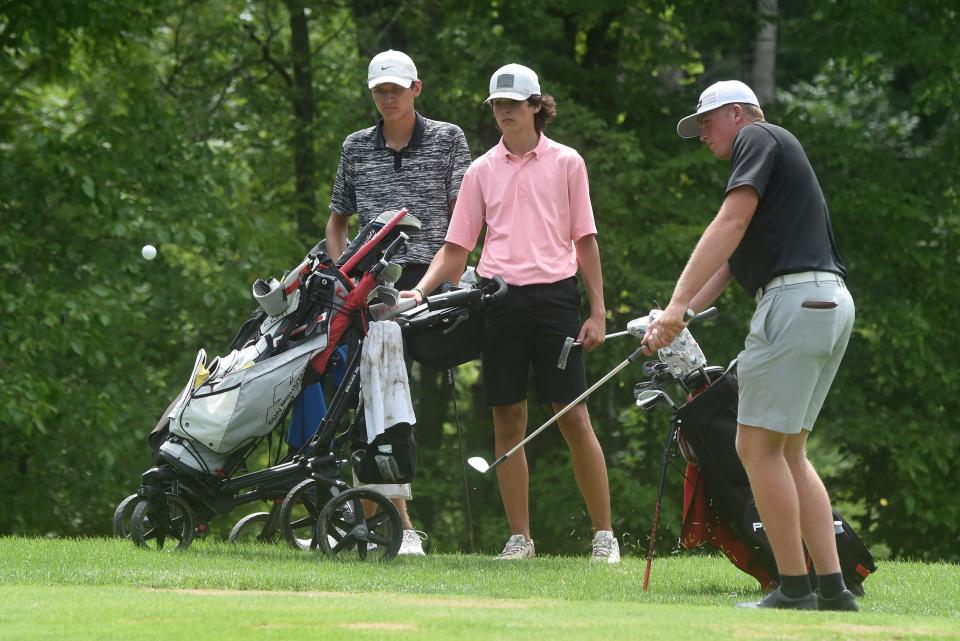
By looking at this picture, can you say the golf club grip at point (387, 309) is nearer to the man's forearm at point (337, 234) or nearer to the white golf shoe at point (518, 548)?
the man's forearm at point (337, 234)

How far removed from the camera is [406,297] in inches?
273

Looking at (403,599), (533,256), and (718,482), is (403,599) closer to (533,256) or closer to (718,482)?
(718,482)

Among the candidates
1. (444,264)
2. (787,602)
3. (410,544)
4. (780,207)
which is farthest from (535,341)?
(787,602)

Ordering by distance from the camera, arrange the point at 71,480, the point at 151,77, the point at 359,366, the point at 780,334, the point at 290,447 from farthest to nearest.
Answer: the point at 151,77 < the point at 71,480 < the point at 290,447 < the point at 359,366 < the point at 780,334

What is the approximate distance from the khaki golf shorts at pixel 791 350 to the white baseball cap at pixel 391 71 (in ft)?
8.34

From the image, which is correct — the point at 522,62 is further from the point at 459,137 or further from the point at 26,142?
the point at 459,137

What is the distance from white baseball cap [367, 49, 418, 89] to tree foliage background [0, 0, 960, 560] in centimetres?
615

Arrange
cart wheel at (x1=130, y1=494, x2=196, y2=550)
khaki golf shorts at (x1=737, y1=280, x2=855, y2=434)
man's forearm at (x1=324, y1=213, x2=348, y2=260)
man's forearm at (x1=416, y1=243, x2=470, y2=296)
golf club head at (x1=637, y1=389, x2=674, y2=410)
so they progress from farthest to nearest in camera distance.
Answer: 1. man's forearm at (x1=324, y1=213, x2=348, y2=260)
2. man's forearm at (x1=416, y1=243, x2=470, y2=296)
3. cart wheel at (x1=130, y1=494, x2=196, y2=550)
4. golf club head at (x1=637, y1=389, x2=674, y2=410)
5. khaki golf shorts at (x1=737, y1=280, x2=855, y2=434)

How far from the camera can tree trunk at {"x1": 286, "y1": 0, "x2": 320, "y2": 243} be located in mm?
15883

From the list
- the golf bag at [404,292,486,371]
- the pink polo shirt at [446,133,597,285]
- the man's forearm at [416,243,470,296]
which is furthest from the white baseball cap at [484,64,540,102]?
the golf bag at [404,292,486,371]

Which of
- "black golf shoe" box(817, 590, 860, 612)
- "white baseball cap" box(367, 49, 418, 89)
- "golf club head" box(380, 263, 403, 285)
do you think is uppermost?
"white baseball cap" box(367, 49, 418, 89)

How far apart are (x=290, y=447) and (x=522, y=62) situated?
25.5ft

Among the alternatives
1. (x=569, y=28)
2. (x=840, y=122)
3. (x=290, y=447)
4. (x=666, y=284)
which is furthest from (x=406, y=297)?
(x=840, y=122)

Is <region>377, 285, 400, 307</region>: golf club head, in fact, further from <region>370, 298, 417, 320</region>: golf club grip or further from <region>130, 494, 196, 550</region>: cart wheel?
<region>130, 494, 196, 550</region>: cart wheel
